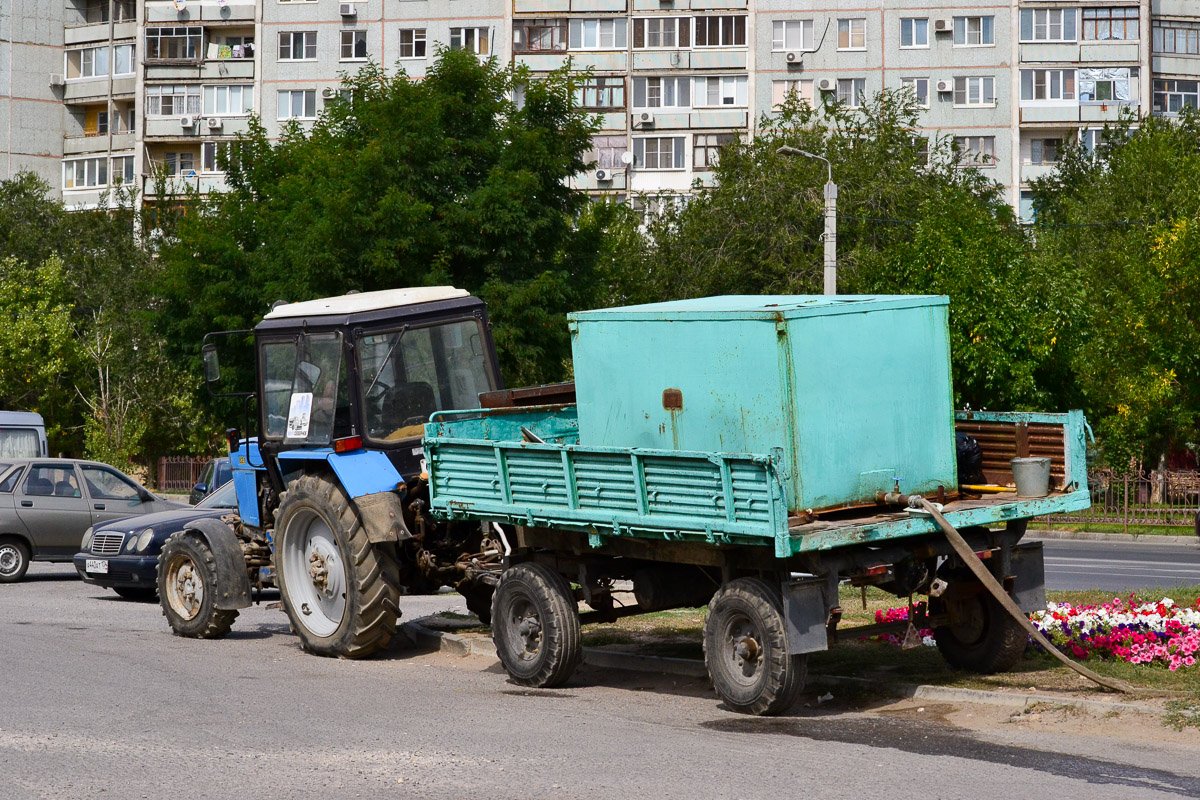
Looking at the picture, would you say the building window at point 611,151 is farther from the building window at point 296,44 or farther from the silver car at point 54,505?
the silver car at point 54,505

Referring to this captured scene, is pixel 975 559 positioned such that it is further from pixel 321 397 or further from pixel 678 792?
pixel 321 397

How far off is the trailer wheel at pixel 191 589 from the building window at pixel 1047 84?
54.8 metres

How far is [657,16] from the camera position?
61906 mm

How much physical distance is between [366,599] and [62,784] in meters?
4.21

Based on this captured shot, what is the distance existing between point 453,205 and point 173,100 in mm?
42834

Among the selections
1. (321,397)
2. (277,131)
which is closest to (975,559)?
(321,397)

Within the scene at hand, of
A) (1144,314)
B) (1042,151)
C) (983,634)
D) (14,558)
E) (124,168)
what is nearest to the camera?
(983,634)

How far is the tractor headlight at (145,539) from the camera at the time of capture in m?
16.5

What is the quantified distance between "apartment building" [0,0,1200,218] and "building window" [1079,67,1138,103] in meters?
0.06

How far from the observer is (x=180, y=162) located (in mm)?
68000

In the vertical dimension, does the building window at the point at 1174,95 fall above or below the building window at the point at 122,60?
below

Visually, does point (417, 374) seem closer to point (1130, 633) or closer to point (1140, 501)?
point (1130, 633)

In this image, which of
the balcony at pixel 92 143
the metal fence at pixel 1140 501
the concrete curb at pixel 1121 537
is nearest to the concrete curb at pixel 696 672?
the concrete curb at pixel 1121 537

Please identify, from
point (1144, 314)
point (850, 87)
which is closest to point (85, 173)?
point (850, 87)
